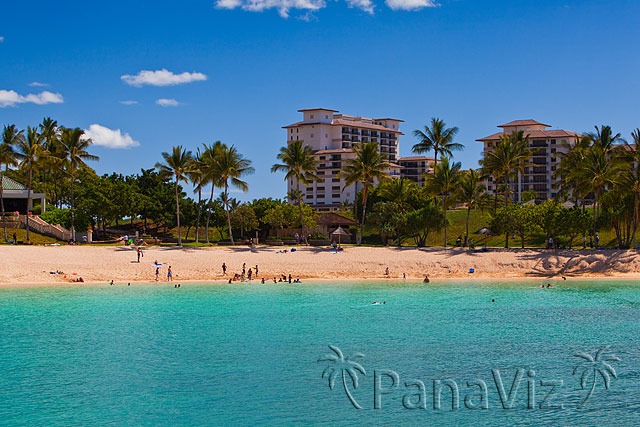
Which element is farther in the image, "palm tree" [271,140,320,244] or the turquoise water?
"palm tree" [271,140,320,244]

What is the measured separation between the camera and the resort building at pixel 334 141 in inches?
5950

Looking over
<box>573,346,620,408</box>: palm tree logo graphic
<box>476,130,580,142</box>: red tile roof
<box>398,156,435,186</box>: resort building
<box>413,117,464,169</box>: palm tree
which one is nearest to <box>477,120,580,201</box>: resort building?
<box>476,130,580,142</box>: red tile roof

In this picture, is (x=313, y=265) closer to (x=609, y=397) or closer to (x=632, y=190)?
(x=632, y=190)

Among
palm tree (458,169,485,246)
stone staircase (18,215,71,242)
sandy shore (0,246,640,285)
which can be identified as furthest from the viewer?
palm tree (458,169,485,246)

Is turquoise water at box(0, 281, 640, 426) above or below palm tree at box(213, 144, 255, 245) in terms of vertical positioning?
below

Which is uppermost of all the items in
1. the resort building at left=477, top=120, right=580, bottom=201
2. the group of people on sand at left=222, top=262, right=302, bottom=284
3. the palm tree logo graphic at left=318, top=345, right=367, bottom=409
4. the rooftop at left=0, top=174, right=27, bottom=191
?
the resort building at left=477, top=120, right=580, bottom=201

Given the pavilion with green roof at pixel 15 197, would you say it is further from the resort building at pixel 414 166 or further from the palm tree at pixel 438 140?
the resort building at pixel 414 166

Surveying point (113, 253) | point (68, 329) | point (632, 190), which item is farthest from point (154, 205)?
point (632, 190)

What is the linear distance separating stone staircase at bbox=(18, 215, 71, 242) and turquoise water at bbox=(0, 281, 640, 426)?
71.1ft

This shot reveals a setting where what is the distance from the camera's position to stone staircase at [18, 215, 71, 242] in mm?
66750

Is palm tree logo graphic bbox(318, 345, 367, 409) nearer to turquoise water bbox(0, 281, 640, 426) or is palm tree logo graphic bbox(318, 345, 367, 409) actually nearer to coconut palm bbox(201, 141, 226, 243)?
turquoise water bbox(0, 281, 640, 426)

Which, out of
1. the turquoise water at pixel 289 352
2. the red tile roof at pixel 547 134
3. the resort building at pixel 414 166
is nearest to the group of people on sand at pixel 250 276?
the turquoise water at pixel 289 352

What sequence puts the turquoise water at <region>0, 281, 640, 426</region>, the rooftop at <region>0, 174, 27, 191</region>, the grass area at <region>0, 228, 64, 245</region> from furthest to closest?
the rooftop at <region>0, 174, 27, 191</region> < the grass area at <region>0, 228, 64, 245</region> < the turquoise water at <region>0, 281, 640, 426</region>

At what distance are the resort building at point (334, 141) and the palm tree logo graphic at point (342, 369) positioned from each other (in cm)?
11446
